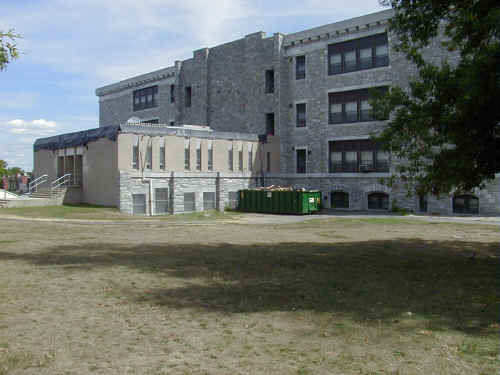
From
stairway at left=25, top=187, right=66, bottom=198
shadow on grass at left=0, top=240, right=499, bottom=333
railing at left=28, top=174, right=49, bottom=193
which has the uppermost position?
railing at left=28, top=174, right=49, bottom=193

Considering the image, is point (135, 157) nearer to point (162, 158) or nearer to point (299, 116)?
point (162, 158)

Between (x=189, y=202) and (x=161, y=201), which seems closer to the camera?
(x=161, y=201)

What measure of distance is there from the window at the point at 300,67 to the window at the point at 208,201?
12.8 meters

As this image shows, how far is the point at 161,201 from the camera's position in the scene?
3259cm

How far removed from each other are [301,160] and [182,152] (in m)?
11.2

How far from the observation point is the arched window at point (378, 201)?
34531 millimetres

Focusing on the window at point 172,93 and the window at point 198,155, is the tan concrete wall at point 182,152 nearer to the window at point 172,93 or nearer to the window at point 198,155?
the window at point 198,155

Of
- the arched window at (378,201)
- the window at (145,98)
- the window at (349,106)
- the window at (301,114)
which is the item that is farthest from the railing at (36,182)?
the arched window at (378,201)

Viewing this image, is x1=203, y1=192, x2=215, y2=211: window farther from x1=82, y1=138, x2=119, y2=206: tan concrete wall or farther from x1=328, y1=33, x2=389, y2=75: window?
x1=328, y1=33, x2=389, y2=75: window

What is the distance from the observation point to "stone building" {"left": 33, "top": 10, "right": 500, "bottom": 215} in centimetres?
3391

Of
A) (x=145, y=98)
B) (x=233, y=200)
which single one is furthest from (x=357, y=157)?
(x=145, y=98)

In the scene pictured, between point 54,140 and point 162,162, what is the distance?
1002 centimetres

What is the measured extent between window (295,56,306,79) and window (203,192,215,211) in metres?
12.8

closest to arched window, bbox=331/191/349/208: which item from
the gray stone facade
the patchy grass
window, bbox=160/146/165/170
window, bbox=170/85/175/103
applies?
the gray stone facade
